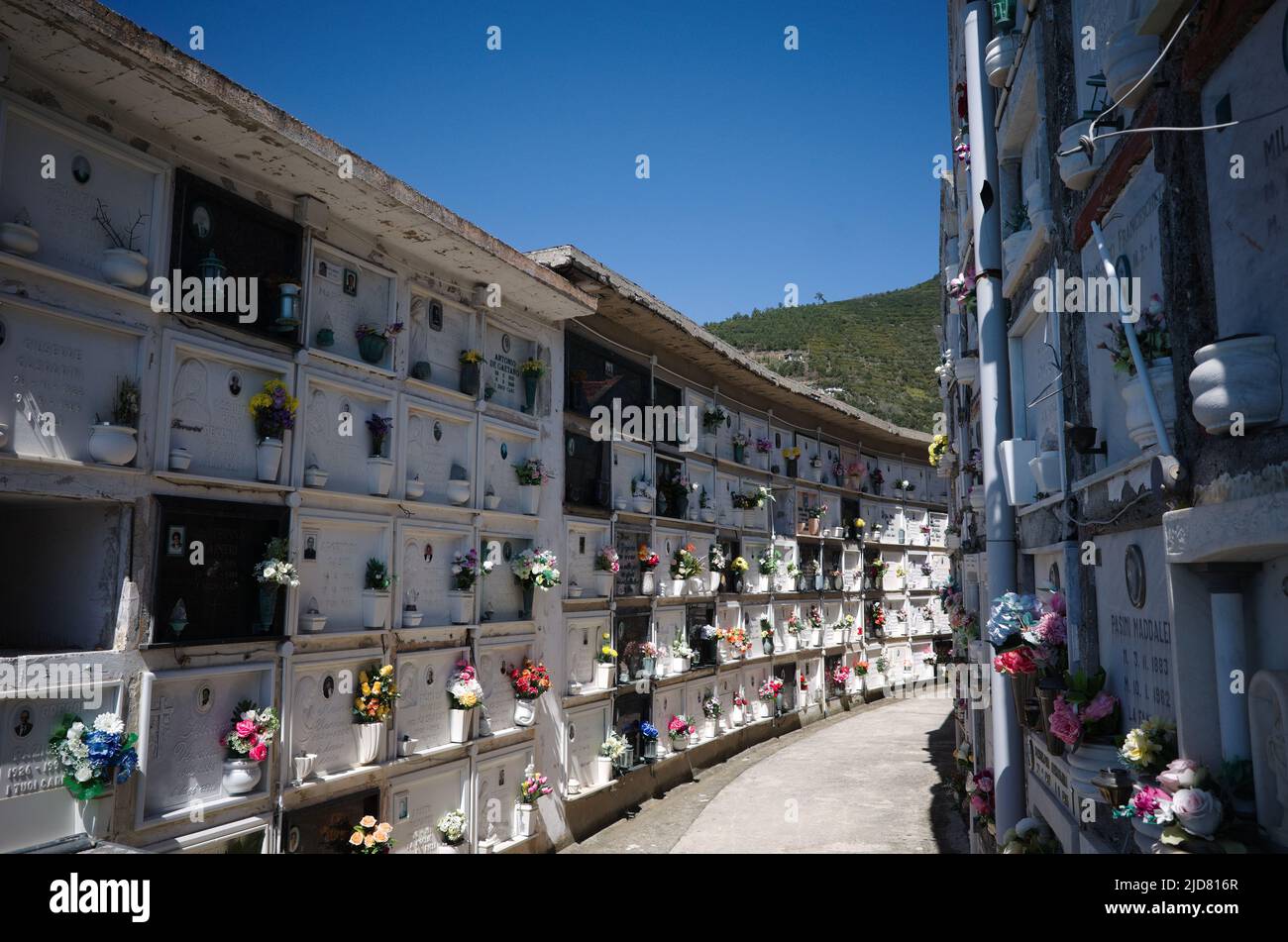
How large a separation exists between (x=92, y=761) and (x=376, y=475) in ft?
13.3

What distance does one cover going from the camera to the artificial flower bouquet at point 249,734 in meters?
7.41

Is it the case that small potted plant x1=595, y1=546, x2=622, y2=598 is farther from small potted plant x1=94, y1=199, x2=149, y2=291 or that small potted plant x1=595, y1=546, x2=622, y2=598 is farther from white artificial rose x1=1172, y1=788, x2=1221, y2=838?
white artificial rose x1=1172, y1=788, x2=1221, y2=838

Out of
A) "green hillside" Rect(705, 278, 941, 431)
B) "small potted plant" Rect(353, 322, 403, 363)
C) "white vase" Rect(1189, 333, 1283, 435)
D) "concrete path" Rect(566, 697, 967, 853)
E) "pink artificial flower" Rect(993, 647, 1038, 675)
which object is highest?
"green hillside" Rect(705, 278, 941, 431)

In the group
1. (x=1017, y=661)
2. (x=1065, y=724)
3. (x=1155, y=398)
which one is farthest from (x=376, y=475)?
(x=1155, y=398)

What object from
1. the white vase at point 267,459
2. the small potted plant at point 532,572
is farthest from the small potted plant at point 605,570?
the white vase at point 267,459

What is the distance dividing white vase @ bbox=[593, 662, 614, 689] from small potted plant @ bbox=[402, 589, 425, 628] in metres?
4.49

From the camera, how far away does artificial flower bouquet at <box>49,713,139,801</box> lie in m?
6.07

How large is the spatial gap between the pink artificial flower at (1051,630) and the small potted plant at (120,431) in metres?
6.76

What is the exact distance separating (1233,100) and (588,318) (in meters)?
11.3

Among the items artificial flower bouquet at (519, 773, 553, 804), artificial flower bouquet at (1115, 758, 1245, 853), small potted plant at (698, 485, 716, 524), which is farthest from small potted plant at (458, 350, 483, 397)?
artificial flower bouquet at (1115, 758, 1245, 853)

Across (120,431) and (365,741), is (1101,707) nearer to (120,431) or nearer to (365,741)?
(365,741)

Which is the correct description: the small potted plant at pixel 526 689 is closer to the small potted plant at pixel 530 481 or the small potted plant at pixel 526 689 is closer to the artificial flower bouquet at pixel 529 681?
the artificial flower bouquet at pixel 529 681

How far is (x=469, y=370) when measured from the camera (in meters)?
11.2
